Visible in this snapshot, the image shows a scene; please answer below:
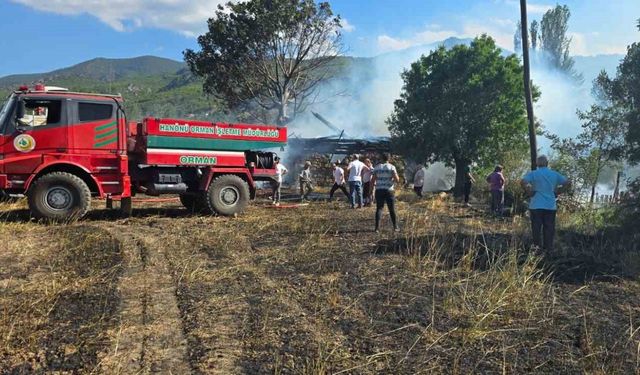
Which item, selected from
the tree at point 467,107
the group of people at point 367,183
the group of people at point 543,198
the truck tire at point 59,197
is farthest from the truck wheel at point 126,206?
the tree at point 467,107

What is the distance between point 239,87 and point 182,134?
46.6ft

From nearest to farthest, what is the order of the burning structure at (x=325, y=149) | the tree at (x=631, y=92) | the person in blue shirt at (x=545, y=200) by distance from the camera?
the person in blue shirt at (x=545, y=200) → the tree at (x=631, y=92) → the burning structure at (x=325, y=149)

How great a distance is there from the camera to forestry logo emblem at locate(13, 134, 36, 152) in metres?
9.41

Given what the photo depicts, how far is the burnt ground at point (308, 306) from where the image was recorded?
11.7 feet

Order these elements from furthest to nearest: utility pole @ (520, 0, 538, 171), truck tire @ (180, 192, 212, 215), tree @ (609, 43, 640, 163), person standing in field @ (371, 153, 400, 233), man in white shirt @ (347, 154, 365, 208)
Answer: utility pole @ (520, 0, 538, 171), man in white shirt @ (347, 154, 365, 208), truck tire @ (180, 192, 212, 215), tree @ (609, 43, 640, 163), person standing in field @ (371, 153, 400, 233)

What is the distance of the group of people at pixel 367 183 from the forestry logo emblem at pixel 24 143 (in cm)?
523

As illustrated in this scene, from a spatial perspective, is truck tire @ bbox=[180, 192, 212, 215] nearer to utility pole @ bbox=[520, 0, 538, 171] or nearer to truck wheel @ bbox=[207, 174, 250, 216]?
truck wheel @ bbox=[207, 174, 250, 216]

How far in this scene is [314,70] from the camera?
82.4ft

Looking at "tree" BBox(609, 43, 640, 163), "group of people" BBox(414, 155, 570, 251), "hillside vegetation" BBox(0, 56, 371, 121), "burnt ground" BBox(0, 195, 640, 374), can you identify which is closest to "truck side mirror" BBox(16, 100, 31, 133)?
"hillside vegetation" BBox(0, 56, 371, 121)

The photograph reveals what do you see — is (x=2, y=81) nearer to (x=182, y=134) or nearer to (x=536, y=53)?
(x=536, y=53)

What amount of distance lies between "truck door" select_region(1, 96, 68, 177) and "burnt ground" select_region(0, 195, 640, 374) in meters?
1.74

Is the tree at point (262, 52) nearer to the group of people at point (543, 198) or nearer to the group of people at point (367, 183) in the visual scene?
the group of people at point (367, 183)

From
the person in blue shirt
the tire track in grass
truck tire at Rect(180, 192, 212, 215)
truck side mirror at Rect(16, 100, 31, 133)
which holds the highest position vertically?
truck side mirror at Rect(16, 100, 31, 133)

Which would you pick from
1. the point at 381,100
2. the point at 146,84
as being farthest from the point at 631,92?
the point at 146,84
